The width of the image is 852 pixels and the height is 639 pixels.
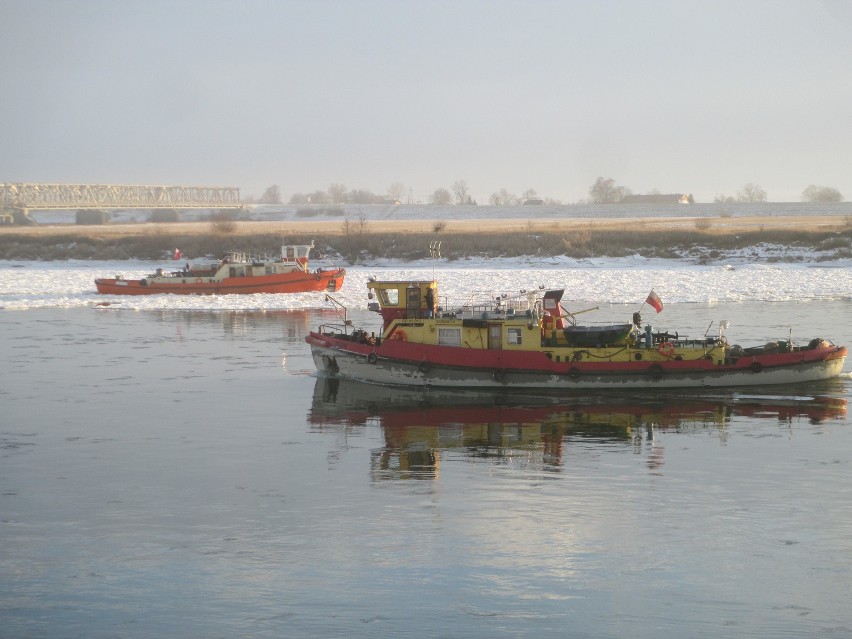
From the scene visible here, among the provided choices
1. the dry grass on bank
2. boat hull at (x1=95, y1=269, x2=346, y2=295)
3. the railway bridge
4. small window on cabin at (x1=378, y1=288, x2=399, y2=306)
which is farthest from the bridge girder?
small window on cabin at (x1=378, y1=288, x2=399, y2=306)

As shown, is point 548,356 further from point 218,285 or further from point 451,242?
point 451,242

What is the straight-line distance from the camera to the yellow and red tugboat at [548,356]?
3092 centimetres

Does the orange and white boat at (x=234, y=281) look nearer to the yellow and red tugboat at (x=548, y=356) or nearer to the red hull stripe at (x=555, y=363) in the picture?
the yellow and red tugboat at (x=548, y=356)

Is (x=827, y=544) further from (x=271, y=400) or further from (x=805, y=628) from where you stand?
(x=271, y=400)

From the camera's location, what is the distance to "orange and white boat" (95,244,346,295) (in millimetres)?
63312

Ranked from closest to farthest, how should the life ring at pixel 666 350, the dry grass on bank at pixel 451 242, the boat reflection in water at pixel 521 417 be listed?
the boat reflection in water at pixel 521 417 < the life ring at pixel 666 350 < the dry grass on bank at pixel 451 242

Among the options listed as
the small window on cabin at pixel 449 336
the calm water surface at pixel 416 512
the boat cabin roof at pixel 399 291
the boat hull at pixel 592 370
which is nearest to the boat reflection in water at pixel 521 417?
the calm water surface at pixel 416 512

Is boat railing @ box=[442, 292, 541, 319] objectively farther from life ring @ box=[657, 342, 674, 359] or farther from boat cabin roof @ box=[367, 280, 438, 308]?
life ring @ box=[657, 342, 674, 359]

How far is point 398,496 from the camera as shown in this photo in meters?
19.9

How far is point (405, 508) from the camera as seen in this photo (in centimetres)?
1900

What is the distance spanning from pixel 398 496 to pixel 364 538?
104 inches

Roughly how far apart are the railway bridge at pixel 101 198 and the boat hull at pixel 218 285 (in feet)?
291

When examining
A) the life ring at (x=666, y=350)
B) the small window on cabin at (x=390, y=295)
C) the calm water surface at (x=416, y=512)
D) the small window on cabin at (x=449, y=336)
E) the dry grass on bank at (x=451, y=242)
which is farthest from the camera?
the dry grass on bank at (x=451, y=242)

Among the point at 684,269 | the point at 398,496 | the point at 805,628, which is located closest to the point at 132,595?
the point at 398,496
